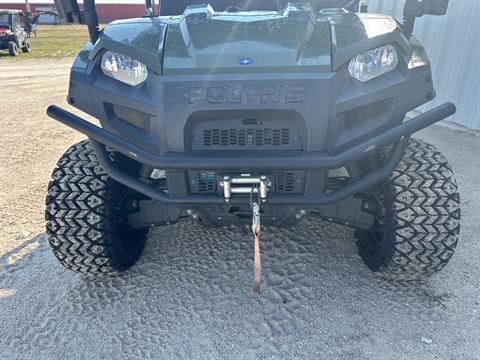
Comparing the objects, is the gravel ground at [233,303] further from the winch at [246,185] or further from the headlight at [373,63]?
the headlight at [373,63]

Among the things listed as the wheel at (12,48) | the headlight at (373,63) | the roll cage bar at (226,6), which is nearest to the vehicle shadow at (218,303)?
the headlight at (373,63)

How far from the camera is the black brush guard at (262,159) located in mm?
1722

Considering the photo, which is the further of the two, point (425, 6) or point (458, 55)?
point (458, 55)

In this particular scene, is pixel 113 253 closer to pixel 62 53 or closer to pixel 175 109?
pixel 175 109

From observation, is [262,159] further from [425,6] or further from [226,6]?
[226,6]

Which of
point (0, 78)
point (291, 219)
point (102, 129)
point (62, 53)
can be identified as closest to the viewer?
point (102, 129)

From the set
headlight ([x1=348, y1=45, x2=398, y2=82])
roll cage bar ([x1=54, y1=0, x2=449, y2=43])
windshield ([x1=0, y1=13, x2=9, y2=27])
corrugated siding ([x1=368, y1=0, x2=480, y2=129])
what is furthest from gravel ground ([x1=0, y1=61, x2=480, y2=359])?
windshield ([x1=0, y1=13, x2=9, y2=27])

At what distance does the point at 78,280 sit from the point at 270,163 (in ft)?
5.09

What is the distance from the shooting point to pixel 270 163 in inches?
67.6

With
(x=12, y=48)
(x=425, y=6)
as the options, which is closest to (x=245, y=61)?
(x=425, y=6)

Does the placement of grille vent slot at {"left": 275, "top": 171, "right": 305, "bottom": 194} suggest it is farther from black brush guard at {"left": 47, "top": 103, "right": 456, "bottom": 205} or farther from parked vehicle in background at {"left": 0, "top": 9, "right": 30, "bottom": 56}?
parked vehicle in background at {"left": 0, "top": 9, "right": 30, "bottom": 56}

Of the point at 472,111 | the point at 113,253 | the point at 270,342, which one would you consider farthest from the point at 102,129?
the point at 472,111

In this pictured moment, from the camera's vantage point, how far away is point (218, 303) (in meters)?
2.25

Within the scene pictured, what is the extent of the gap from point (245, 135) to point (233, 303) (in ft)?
3.29
